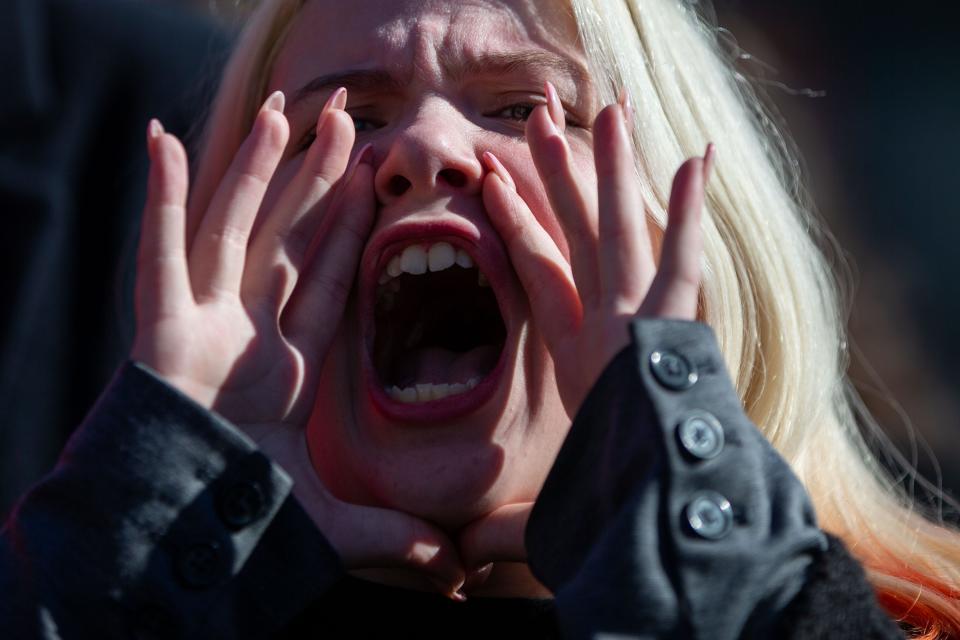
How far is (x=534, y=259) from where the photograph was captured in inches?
50.6

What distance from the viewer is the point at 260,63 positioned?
1764mm

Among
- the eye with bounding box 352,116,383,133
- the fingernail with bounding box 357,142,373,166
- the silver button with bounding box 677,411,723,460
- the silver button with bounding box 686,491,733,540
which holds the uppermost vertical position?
the eye with bounding box 352,116,383,133

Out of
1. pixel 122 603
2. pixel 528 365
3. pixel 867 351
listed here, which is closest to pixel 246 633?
pixel 122 603

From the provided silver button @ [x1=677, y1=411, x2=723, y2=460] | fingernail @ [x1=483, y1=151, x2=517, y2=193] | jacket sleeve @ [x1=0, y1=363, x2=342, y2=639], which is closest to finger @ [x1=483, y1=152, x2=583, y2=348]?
fingernail @ [x1=483, y1=151, x2=517, y2=193]

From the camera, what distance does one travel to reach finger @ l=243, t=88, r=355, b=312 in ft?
4.25

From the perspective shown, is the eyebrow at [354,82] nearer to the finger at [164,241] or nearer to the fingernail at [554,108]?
the fingernail at [554,108]

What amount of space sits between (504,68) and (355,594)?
0.63 meters

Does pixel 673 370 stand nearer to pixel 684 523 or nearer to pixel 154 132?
pixel 684 523

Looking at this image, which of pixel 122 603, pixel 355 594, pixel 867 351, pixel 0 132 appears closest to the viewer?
pixel 122 603

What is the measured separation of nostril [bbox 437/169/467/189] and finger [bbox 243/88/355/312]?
0.37ft

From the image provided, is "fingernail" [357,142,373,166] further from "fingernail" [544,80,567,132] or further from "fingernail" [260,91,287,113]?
"fingernail" [544,80,567,132]

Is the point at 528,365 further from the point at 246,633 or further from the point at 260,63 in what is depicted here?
the point at 260,63

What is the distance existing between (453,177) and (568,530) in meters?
0.46

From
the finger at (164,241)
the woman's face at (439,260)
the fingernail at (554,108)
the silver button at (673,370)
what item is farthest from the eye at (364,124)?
the silver button at (673,370)
